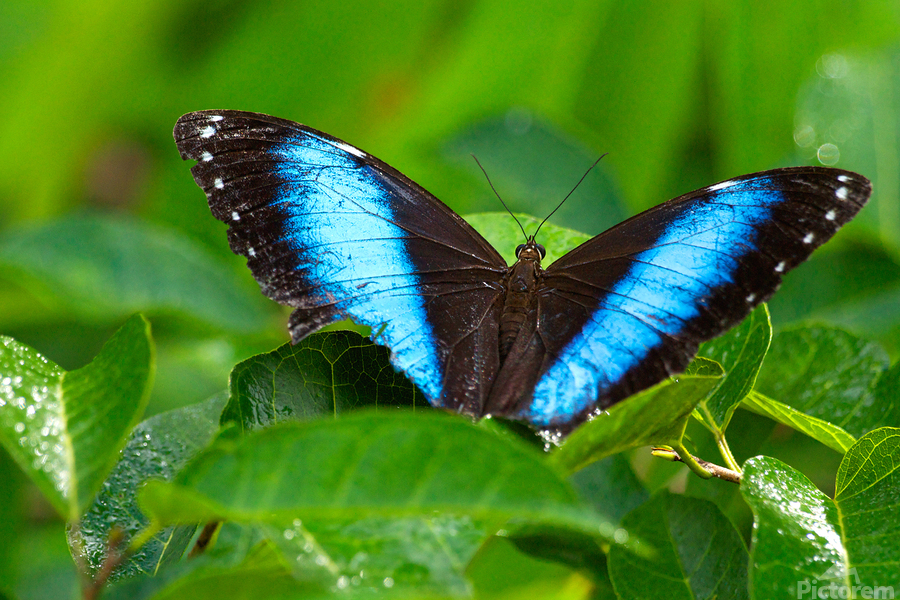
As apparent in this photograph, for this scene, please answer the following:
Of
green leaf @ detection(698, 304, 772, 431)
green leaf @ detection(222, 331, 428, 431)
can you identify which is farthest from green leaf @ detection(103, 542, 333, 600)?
green leaf @ detection(698, 304, 772, 431)

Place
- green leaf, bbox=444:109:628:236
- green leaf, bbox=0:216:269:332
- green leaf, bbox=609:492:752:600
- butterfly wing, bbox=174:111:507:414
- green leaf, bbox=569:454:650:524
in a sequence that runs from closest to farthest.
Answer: green leaf, bbox=609:492:752:600
green leaf, bbox=569:454:650:524
butterfly wing, bbox=174:111:507:414
green leaf, bbox=0:216:269:332
green leaf, bbox=444:109:628:236

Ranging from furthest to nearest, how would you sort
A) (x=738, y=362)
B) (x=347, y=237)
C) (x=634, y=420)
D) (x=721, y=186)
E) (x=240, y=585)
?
(x=347, y=237)
(x=721, y=186)
(x=738, y=362)
(x=634, y=420)
(x=240, y=585)

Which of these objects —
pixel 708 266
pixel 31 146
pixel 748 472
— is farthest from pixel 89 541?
pixel 31 146

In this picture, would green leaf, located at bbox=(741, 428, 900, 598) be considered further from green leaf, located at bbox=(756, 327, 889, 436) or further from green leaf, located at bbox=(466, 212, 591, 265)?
green leaf, located at bbox=(466, 212, 591, 265)

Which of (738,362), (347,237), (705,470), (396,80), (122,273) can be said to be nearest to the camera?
(705,470)

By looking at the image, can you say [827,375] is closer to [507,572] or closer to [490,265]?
[490,265]

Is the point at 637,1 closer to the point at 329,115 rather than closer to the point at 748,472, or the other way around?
the point at 329,115

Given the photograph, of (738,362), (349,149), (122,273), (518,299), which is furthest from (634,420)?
(122,273)
